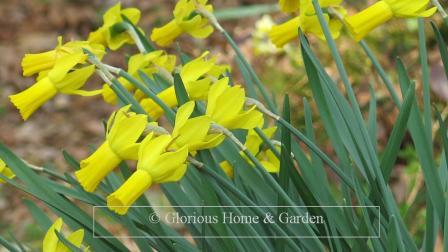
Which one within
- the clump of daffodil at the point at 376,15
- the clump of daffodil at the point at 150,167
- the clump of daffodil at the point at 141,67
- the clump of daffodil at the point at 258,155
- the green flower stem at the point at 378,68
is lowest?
the clump of daffodil at the point at 258,155

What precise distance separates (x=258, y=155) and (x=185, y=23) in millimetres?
249

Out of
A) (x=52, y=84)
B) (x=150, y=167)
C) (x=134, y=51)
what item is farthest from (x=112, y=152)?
(x=134, y=51)

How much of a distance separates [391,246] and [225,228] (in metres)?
0.21

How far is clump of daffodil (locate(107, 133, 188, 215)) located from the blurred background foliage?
3.60 ft

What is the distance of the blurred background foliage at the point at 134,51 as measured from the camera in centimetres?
264

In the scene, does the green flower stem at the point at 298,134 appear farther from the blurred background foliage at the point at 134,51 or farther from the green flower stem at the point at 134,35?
the blurred background foliage at the point at 134,51

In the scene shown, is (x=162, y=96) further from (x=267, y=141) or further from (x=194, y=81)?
(x=267, y=141)

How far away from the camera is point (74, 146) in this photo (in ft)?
11.0

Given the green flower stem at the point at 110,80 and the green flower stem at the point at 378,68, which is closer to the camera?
the green flower stem at the point at 110,80

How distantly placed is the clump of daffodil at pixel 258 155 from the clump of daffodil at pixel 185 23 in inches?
8.5

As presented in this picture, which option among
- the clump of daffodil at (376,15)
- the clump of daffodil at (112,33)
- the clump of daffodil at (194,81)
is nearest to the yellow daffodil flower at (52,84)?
the clump of daffodil at (194,81)

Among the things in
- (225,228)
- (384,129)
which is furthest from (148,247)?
(384,129)

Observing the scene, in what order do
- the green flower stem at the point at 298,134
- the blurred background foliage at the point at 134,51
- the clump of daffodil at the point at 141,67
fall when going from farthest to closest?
the blurred background foliage at the point at 134,51
the clump of daffodil at the point at 141,67
the green flower stem at the point at 298,134

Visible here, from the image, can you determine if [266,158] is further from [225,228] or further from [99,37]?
[99,37]
